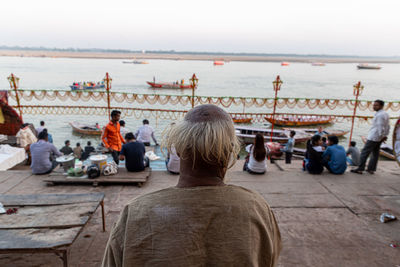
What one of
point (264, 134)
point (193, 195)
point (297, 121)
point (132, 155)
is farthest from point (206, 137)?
point (297, 121)

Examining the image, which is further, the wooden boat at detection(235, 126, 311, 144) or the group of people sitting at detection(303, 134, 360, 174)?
the wooden boat at detection(235, 126, 311, 144)

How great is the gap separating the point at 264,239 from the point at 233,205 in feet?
0.75

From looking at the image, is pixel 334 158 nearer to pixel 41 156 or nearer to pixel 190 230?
pixel 190 230

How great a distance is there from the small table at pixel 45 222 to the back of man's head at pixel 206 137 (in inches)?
75.8

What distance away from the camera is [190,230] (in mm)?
970

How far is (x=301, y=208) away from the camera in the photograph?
173 inches

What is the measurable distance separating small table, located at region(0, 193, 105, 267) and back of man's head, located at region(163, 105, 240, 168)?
193 cm

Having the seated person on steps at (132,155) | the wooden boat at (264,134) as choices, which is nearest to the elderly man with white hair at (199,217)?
the seated person on steps at (132,155)

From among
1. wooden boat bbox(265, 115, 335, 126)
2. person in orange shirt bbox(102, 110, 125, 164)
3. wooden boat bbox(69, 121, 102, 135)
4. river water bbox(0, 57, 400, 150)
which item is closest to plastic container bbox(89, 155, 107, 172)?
person in orange shirt bbox(102, 110, 125, 164)

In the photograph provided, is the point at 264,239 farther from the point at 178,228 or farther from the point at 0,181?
the point at 0,181

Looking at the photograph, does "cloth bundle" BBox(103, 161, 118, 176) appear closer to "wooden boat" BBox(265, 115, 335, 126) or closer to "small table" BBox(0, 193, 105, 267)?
"small table" BBox(0, 193, 105, 267)

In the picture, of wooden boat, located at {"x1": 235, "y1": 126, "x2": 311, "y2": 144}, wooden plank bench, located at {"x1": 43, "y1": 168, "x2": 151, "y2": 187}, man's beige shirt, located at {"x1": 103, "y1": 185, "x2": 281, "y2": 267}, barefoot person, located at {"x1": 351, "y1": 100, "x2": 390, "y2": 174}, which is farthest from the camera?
wooden boat, located at {"x1": 235, "y1": 126, "x2": 311, "y2": 144}

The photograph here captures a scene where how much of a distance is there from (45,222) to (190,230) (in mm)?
2360

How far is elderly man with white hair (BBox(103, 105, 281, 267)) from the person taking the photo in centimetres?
96
